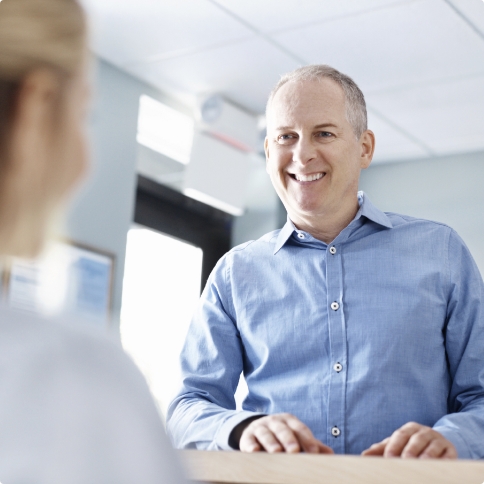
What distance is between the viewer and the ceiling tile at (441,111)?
3646 mm

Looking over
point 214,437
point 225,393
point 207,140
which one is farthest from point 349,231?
point 207,140

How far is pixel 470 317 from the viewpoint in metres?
1.36

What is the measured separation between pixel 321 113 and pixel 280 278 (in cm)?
35

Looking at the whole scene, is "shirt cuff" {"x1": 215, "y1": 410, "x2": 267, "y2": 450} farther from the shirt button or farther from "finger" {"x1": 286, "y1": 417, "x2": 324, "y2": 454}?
the shirt button

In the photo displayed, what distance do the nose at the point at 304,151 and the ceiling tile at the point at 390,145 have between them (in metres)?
2.47

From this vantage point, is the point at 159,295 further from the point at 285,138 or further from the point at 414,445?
the point at 414,445

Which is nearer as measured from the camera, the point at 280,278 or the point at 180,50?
the point at 280,278

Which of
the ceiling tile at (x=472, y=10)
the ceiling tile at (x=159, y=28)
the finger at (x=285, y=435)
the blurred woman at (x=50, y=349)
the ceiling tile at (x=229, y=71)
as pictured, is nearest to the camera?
the blurred woman at (x=50, y=349)

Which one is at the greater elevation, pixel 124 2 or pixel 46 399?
pixel 124 2

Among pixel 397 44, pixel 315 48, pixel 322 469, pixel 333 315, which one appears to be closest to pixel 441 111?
pixel 397 44

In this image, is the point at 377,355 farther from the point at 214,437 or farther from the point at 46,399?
the point at 46,399

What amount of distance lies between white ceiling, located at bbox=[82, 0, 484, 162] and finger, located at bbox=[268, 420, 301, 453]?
7.25ft

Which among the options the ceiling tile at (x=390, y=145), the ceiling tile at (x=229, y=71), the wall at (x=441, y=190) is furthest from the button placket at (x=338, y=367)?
the wall at (x=441, y=190)

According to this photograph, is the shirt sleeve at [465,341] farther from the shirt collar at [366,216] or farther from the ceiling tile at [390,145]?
the ceiling tile at [390,145]
